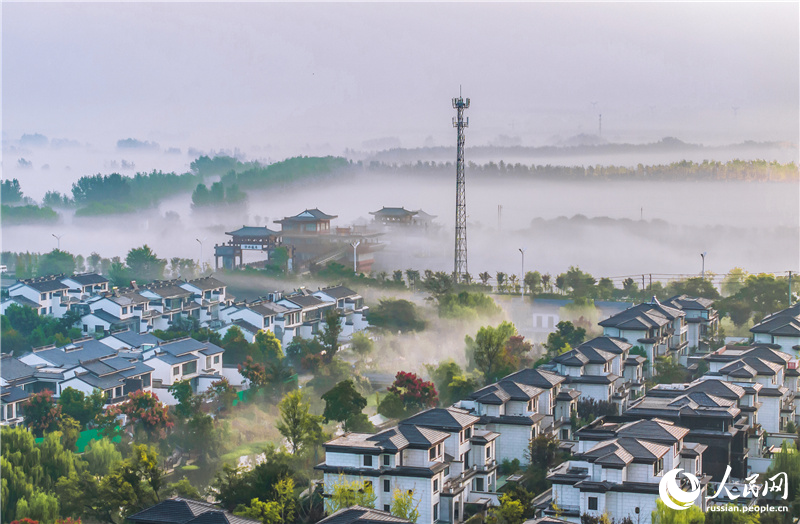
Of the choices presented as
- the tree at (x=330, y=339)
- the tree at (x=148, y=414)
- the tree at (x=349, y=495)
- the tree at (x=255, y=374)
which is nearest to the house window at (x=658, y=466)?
the tree at (x=349, y=495)

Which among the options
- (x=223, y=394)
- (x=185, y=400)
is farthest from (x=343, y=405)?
(x=223, y=394)

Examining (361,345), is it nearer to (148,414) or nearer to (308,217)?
(148,414)

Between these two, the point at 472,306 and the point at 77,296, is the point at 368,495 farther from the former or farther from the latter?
the point at 77,296

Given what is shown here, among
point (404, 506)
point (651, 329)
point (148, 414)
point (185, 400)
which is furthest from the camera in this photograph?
point (651, 329)

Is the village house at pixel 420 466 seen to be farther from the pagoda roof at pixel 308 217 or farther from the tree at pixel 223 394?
the pagoda roof at pixel 308 217

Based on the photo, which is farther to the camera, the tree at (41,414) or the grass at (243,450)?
the grass at (243,450)

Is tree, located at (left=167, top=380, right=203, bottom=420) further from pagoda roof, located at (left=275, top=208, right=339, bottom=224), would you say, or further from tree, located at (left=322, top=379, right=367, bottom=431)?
→ pagoda roof, located at (left=275, top=208, right=339, bottom=224)
